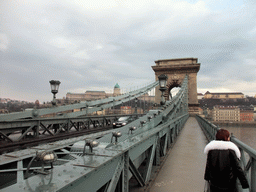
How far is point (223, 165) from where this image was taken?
2643mm

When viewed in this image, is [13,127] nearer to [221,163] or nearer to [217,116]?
[221,163]

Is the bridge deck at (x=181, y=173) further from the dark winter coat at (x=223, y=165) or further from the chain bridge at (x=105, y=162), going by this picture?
the dark winter coat at (x=223, y=165)

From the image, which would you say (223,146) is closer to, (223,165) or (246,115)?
(223,165)

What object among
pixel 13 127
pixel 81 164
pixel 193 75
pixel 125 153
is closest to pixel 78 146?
pixel 125 153

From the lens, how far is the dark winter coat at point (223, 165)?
8.55 feet

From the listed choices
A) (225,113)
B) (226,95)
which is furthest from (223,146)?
(226,95)

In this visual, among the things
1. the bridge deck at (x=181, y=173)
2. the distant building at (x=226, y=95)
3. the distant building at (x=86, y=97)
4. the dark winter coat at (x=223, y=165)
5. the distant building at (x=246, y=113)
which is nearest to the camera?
the dark winter coat at (x=223, y=165)

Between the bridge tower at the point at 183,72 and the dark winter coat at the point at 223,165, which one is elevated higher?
the bridge tower at the point at 183,72

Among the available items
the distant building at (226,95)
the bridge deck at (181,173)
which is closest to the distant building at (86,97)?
the bridge deck at (181,173)

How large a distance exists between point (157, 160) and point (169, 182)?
3.89ft

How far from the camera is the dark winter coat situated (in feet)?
8.55

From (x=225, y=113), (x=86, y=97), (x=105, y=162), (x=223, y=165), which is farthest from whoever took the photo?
(x=225, y=113)

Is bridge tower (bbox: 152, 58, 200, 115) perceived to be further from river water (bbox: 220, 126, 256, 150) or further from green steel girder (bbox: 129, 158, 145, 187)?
green steel girder (bbox: 129, 158, 145, 187)

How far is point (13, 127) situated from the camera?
25.8 feet
